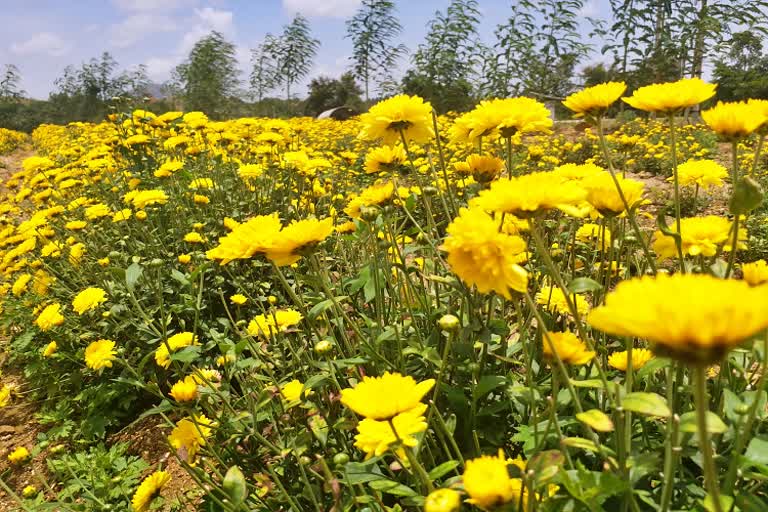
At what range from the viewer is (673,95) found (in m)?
1.21

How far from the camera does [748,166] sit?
612 cm

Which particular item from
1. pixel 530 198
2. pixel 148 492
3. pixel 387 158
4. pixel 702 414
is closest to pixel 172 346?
pixel 148 492

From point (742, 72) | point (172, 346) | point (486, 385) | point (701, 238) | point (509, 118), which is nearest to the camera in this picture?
point (701, 238)

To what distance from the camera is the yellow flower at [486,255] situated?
895 millimetres

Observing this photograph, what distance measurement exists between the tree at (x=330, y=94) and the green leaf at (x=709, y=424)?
2080cm

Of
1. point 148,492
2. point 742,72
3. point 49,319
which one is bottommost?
point 148,492

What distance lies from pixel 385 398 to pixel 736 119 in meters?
1.08

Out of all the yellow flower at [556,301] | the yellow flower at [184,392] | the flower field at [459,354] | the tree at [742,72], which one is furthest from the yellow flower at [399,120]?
the tree at [742,72]

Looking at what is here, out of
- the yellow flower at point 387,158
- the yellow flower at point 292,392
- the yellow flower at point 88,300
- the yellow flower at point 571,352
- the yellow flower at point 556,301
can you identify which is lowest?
the yellow flower at point 292,392

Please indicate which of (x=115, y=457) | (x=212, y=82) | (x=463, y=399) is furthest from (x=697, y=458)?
(x=212, y=82)

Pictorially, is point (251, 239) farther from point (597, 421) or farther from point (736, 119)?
point (736, 119)

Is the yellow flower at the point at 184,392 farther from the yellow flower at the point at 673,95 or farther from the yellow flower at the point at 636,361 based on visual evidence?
the yellow flower at the point at 673,95

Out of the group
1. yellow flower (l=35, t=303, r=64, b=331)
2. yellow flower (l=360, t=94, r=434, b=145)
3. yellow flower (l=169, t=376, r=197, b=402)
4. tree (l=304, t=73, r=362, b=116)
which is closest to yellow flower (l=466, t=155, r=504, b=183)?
yellow flower (l=360, t=94, r=434, b=145)

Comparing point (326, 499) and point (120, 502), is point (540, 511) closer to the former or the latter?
point (326, 499)
